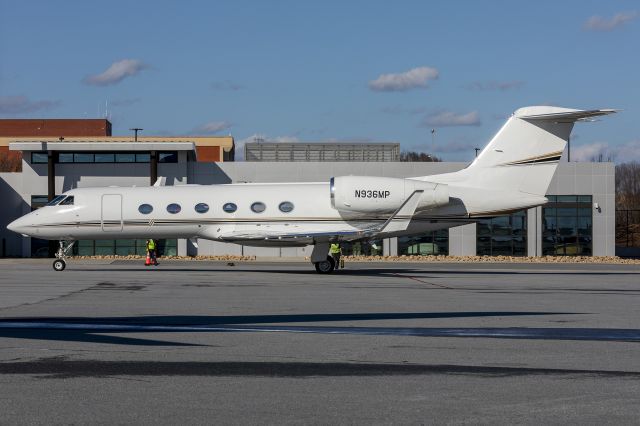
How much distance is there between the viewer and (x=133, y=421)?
24.7 feet

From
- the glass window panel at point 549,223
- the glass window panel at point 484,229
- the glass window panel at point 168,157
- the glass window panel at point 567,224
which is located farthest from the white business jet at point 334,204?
the glass window panel at point 567,224

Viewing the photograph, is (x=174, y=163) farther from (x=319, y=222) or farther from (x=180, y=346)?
(x=180, y=346)

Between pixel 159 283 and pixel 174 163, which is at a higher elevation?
pixel 174 163

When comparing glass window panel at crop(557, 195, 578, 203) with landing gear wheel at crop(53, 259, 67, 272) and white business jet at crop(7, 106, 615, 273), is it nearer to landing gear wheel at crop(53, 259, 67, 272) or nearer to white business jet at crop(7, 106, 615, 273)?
white business jet at crop(7, 106, 615, 273)

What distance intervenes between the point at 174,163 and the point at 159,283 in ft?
83.7

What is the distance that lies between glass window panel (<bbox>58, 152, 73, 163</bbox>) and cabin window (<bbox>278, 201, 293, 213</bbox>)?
74.2 feet

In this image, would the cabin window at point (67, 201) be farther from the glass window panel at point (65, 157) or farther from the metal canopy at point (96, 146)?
the glass window panel at point (65, 157)

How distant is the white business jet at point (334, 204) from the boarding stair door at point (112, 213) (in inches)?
1.4

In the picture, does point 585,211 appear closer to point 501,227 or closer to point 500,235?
point 501,227

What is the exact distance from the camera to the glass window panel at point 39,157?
4981 cm

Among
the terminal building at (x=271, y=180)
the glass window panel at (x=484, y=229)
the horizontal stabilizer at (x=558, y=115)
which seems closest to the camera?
the horizontal stabilizer at (x=558, y=115)

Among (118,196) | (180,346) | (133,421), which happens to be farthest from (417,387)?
(118,196)

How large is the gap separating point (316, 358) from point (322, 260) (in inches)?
803

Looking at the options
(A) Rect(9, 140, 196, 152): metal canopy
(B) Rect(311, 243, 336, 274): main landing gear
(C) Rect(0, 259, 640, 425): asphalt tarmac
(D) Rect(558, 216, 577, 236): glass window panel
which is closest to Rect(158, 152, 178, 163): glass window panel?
(A) Rect(9, 140, 196, 152): metal canopy
